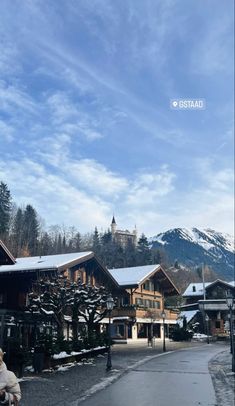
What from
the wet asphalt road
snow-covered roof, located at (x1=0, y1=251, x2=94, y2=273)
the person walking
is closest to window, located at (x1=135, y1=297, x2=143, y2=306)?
snow-covered roof, located at (x1=0, y1=251, x2=94, y2=273)

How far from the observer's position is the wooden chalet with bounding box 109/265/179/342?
51625 mm

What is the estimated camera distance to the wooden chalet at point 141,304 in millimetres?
51625

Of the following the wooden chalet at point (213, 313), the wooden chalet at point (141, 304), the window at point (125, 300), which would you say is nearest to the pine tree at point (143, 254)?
the wooden chalet at point (213, 313)

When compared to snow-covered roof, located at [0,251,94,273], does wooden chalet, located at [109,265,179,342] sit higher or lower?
lower

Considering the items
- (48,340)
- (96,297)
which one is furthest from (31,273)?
(48,340)

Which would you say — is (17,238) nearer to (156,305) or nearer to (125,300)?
(125,300)

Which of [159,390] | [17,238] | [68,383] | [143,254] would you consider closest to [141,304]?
[17,238]

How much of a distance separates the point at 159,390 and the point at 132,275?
39905 millimetres

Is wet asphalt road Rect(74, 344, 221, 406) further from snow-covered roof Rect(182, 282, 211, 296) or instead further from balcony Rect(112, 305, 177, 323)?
snow-covered roof Rect(182, 282, 211, 296)

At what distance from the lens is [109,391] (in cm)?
1545

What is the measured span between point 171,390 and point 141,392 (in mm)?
1160

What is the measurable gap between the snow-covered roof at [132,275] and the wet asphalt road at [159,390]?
99.4 ft

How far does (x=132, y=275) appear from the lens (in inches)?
2176

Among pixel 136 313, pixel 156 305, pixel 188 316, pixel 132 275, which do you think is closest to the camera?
pixel 136 313
